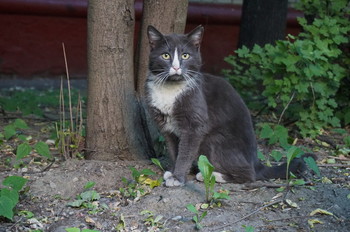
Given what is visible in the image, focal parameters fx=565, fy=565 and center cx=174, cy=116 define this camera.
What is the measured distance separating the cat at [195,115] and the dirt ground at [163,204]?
0.48ft

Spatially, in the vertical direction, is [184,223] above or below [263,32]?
below

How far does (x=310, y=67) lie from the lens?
542cm

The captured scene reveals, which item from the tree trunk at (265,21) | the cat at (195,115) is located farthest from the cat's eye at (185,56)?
the tree trunk at (265,21)

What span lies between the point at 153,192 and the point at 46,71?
5.41 meters

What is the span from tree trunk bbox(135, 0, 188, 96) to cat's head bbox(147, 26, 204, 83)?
621 millimetres

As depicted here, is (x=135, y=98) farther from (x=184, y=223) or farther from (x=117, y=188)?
(x=184, y=223)

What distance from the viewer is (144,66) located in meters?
5.08

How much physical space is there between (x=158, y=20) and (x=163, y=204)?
176 centimetres

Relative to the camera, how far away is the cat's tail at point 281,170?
4.54 meters

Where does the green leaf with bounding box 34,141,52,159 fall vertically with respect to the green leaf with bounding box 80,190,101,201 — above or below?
above

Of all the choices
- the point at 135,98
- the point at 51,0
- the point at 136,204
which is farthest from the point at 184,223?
the point at 51,0

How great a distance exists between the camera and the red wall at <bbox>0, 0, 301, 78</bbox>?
342 inches

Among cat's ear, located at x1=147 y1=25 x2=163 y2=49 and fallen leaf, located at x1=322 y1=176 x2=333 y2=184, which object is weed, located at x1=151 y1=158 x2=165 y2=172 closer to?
cat's ear, located at x1=147 y1=25 x2=163 y2=49

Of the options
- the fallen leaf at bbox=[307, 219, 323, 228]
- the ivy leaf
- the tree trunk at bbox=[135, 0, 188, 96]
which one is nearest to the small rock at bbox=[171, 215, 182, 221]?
the fallen leaf at bbox=[307, 219, 323, 228]
